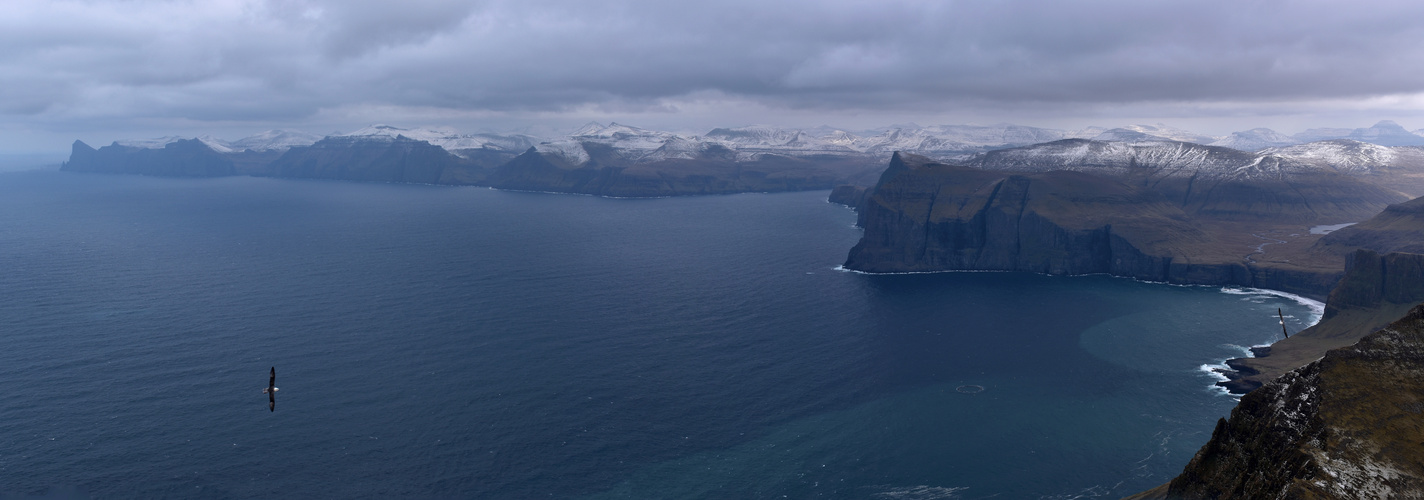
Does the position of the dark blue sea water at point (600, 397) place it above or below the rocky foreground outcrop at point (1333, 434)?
below

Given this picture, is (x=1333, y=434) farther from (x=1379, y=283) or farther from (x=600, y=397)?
(x=1379, y=283)

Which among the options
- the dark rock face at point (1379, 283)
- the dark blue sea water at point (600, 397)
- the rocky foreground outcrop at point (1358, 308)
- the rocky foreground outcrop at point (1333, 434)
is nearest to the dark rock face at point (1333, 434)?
the rocky foreground outcrop at point (1333, 434)

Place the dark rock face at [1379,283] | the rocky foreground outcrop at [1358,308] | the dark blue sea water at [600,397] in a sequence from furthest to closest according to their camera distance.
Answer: the dark rock face at [1379,283] → the rocky foreground outcrop at [1358,308] → the dark blue sea water at [600,397]

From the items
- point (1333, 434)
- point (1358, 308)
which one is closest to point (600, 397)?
point (1333, 434)

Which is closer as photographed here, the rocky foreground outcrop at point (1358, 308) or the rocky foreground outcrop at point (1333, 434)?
the rocky foreground outcrop at point (1333, 434)

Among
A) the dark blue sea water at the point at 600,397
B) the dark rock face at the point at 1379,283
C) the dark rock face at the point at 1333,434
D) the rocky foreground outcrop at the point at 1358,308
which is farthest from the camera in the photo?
the dark rock face at the point at 1379,283

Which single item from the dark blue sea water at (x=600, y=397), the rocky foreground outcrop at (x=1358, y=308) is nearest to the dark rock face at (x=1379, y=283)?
the rocky foreground outcrop at (x=1358, y=308)

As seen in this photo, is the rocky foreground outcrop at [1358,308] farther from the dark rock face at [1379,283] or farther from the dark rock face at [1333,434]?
the dark rock face at [1333,434]
